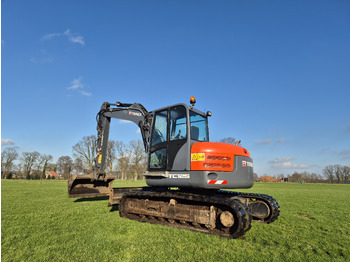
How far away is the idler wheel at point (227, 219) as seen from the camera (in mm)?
5015

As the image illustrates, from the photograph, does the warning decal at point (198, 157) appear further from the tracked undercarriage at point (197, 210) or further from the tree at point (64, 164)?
the tree at point (64, 164)

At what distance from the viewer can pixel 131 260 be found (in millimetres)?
3648

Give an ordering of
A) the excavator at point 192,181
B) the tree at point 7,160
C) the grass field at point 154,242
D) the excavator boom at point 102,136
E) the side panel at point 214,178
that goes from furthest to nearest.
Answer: the tree at point 7,160 < the excavator boom at point 102,136 < the side panel at point 214,178 < the excavator at point 192,181 < the grass field at point 154,242

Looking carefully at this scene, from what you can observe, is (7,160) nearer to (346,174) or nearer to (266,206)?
(266,206)

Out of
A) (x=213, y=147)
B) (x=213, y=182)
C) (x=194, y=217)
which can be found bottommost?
(x=194, y=217)

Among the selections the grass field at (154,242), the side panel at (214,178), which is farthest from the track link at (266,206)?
the side panel at (214,178)

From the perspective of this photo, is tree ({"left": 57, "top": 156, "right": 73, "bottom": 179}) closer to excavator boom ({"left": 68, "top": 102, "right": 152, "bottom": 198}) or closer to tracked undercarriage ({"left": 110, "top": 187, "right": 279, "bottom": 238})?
excavator boom ({"left": 68, "top": 102, "right": 152, "bottom": 198})

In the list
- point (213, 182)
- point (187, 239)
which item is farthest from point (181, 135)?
point (187, 239)

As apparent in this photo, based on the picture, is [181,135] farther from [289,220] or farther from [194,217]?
[289,220]

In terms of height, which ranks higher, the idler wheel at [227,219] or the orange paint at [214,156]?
the orange paint at [214,156]

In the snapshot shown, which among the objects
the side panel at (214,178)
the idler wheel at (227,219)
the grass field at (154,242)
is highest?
the side panel at (214,178)

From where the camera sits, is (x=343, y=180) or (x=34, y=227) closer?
(x=34, y=227)

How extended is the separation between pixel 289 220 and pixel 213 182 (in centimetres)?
364

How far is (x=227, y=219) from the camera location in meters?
5.07
